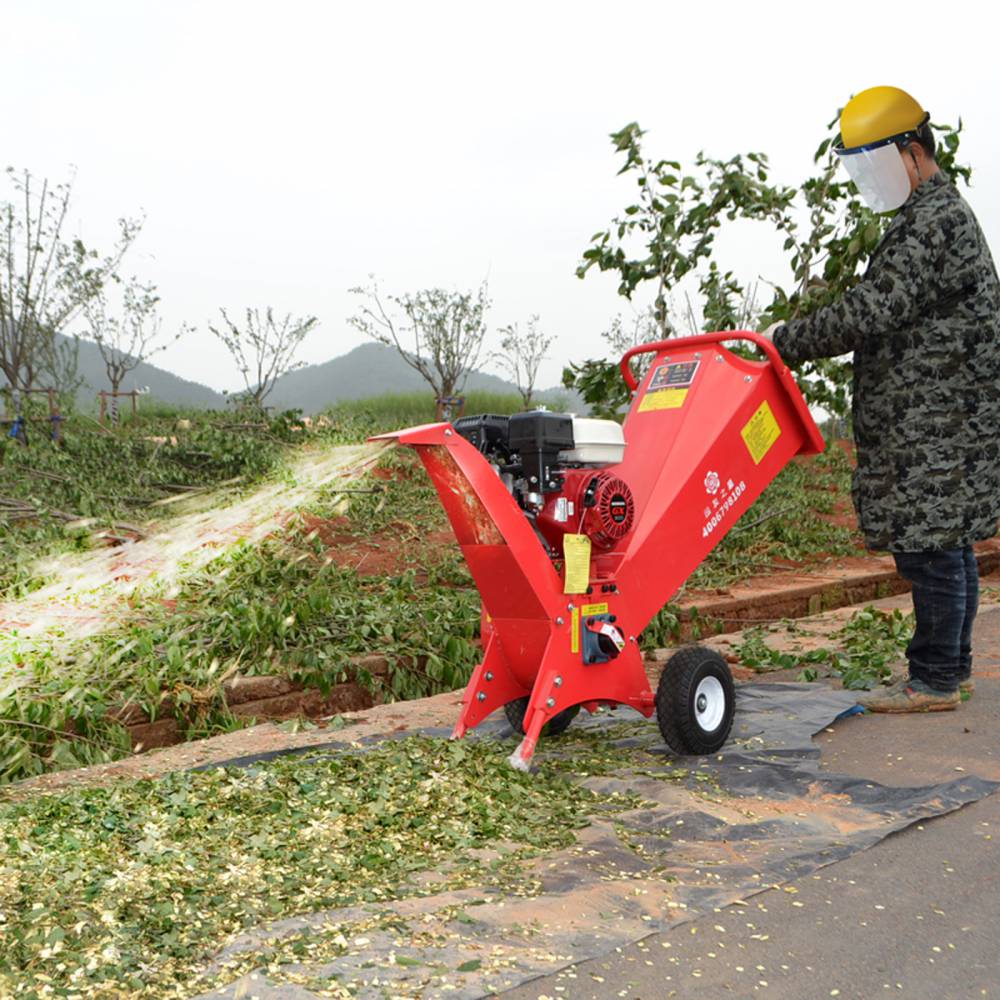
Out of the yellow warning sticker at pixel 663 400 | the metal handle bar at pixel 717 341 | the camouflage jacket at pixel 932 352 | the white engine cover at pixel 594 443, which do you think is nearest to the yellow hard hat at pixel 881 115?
the camouflage jacket at pixel 932 352

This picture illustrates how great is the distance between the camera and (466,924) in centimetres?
229

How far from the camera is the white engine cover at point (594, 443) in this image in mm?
3520

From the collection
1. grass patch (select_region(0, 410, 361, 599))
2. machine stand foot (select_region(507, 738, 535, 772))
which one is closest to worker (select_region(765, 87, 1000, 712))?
machine stand foot (select_region(507, 738, 535, 772))

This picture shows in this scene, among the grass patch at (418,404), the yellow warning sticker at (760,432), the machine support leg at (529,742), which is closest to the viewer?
the machine support leg at (529,742)

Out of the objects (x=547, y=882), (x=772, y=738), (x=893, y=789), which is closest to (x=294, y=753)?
(x=547, y=882)

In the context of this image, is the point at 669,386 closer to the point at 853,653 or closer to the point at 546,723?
the point at 546,723

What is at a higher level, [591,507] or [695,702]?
[591,507]

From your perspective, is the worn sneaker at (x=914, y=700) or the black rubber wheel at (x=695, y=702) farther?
the worn sneaker at (x=914, y=700)

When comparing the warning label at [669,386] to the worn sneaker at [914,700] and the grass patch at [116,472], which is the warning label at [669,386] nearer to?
the worn sneaker at [914,700]

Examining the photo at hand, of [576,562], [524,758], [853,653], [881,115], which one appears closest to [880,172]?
[881,115]

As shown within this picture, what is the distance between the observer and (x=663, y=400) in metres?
3.99

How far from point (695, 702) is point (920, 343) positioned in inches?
60.4

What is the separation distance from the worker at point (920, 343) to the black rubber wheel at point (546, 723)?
1.30 meters

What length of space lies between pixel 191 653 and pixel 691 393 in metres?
2.54
